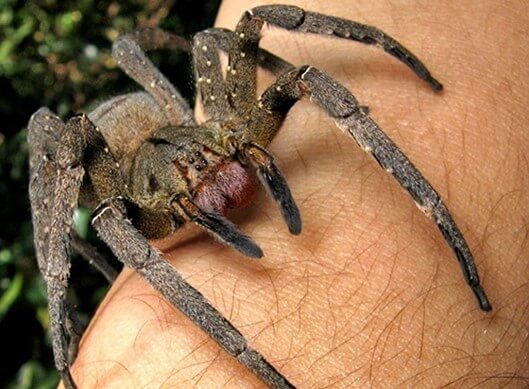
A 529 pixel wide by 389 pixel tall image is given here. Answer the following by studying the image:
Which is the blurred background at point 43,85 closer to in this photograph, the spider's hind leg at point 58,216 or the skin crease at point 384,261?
the spider's hind leg at point 58,216

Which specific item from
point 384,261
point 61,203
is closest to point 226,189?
point 61,203

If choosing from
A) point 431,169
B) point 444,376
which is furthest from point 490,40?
point 444,376

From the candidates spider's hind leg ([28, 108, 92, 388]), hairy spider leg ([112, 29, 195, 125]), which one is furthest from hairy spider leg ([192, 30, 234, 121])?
spider's hind leg ([28, 108, 92, 388])

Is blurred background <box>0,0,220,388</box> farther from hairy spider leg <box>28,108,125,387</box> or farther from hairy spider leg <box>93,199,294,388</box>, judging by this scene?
hairy spider leg <box>93,199,294,388</box>

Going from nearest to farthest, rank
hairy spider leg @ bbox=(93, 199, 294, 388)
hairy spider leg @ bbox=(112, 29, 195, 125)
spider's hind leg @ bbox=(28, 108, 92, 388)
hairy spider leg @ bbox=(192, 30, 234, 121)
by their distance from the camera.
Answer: hairy spider leg @ bbox=(93, 199, 294, 388) → spider's hind leg @ bbox=(28, 108, 92, 388) → hairy spider leg @ bbox=(192, 30, 234, 121) → hairy spider leg @ bbox=(112, 29, 195, 125)

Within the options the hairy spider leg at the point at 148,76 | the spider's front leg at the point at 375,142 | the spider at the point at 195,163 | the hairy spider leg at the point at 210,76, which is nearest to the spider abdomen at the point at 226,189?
the spider at the point at 195,163

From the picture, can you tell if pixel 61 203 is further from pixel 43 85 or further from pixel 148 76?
pixel 43 85

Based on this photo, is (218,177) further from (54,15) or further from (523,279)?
(54,15)
